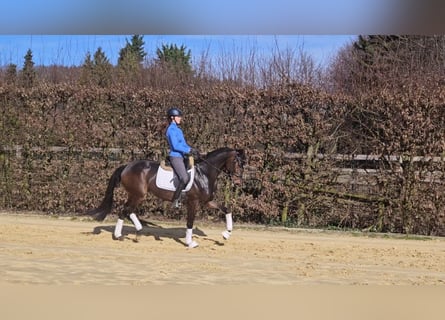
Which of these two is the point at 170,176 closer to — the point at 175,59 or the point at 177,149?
the point at 177,149

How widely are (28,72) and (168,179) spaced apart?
9.22m

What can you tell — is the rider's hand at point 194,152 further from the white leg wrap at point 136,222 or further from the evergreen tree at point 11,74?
the evergreen tree at point 11,74

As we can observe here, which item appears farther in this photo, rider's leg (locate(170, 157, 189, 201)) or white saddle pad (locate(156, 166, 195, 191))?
white saddle pad (locate(156, 166, 195, 191))

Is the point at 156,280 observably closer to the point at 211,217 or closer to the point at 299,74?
the point at 211,217

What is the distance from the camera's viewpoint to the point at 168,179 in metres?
8.89

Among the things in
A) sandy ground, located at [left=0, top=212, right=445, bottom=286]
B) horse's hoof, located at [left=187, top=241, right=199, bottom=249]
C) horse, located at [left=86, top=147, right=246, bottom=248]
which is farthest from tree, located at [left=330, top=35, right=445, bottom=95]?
horse's hoof, located at [left=187, top=241, right=199, bottom=249]

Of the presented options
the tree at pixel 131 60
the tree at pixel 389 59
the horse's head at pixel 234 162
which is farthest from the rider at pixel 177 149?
the tree at pixel 131 60

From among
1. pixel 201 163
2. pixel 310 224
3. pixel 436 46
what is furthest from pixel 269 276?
pixel 436 46

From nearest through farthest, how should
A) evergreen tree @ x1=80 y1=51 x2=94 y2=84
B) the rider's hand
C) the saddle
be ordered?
the rider's hand < the saddle < evergreen tree @ x1=80 y1=51 x2=94 y2=84

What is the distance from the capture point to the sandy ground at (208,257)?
21.0 feet

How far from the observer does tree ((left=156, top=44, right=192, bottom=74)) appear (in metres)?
16.1

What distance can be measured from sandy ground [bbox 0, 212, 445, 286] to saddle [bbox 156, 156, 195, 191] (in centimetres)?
99

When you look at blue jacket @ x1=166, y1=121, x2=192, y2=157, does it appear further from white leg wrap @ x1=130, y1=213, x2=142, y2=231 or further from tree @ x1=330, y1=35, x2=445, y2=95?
tree @ x1=330, y1=35, x2=445, y2=95

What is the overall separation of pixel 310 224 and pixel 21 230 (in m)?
5.90
